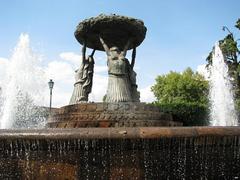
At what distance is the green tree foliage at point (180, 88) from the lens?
46000 millimetres

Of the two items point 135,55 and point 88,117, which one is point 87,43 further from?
point 88,117

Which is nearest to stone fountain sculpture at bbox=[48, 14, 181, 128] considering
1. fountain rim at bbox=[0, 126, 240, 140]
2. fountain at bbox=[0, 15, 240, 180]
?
fountain at bbox=[0, 15, 240, 180]

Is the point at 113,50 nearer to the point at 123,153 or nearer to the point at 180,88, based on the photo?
the point at 123,153

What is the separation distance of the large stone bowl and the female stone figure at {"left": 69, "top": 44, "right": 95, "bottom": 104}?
0.44 meters

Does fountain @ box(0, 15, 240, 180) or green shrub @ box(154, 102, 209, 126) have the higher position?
green shrub @ box(154, 102, 209, 126)

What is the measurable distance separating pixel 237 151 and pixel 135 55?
247 inches

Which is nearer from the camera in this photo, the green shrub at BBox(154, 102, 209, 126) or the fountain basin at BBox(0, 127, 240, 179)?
the fountain basin at BBox(0, 127, 240, 179)

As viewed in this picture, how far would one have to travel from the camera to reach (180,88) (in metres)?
46.5

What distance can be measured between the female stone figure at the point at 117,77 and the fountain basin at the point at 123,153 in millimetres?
4188

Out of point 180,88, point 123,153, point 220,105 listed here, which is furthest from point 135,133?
point 180,88

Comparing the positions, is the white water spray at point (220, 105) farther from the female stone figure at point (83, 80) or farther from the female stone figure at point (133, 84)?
the female stone figure at point (83, 80)

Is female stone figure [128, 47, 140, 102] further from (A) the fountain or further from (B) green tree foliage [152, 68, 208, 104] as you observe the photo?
(B) green tree foliage [152, 68, 208, 104]

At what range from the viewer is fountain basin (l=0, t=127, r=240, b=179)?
5.65 metres

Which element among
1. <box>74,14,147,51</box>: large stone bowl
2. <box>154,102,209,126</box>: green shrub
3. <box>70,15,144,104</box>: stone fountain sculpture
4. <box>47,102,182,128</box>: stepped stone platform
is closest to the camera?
<box>47,102,182,128</box>: stepped stone platform
